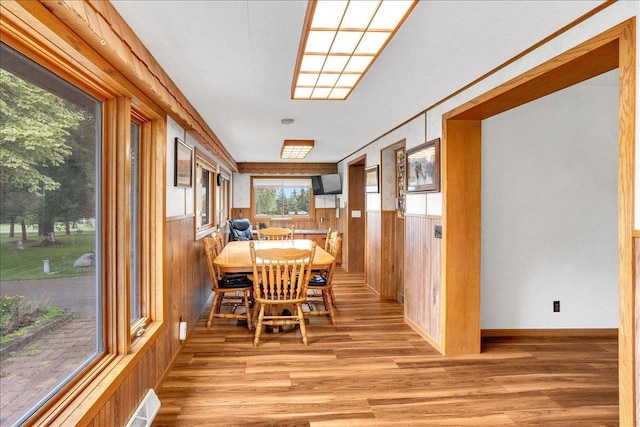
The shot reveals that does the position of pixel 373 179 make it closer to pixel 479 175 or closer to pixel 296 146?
pixel 296 146

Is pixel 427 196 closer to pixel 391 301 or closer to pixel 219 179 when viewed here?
pixel 391 301

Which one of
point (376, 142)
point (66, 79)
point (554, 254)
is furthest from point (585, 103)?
point (66, 79)

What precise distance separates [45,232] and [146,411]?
1.30 m

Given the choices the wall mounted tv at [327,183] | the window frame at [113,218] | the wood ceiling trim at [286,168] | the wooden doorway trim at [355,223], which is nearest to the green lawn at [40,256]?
the window frame at [113,218]

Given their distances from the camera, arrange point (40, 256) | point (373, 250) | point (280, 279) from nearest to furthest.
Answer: point (40, 256), point (280, 279), point (373, 250)

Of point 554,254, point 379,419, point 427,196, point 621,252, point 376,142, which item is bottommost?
point 379,419

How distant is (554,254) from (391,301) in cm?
213

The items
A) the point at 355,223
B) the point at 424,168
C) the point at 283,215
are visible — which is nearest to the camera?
the point at 424,168

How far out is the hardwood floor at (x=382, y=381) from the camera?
7.86ft

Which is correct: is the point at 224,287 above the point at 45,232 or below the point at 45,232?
below

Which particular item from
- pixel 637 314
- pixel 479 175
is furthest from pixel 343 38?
pixel 479 175

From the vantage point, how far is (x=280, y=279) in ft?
12.0

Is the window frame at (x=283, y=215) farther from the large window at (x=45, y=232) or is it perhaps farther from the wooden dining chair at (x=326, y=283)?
the large window at (x=45, y=232)

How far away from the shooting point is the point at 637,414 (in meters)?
1.58
